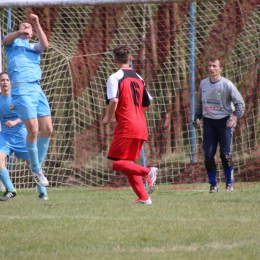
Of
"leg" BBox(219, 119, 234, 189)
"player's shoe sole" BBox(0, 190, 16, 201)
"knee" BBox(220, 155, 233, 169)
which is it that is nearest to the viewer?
"player's shoe sole" BBox(0, 190, 16, 201)

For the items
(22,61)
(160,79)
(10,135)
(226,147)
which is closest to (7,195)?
(10,135)

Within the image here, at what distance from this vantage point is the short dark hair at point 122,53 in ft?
23.3

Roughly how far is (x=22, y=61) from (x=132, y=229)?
10.4 feet

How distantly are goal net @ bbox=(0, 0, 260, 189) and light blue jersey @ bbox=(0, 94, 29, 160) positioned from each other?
2286 millimetres

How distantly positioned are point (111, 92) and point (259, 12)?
18.7ft

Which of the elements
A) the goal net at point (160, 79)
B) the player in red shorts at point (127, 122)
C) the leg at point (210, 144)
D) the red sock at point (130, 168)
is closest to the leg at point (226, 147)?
the leg at point (210, 144)

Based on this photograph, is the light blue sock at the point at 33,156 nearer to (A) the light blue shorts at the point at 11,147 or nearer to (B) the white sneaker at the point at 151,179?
(A) the light blue shorts at the point at 11,147

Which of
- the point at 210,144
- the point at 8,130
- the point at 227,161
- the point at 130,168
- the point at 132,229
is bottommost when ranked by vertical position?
the point at 227,161

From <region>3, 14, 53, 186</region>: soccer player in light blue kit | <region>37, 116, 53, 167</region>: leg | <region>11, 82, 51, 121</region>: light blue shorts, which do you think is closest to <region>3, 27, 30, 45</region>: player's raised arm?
<region>3, 14, 53, 186</region>: soccer player in light blue kit

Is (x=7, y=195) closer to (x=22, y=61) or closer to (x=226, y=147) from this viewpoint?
(x=22, y=61)

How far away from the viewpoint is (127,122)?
7145 millimetres

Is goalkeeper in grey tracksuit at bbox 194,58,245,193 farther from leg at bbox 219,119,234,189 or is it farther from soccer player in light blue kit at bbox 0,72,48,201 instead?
soccer player in light blue kit at bbox 0,72,48,201

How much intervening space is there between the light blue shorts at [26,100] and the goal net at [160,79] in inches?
143

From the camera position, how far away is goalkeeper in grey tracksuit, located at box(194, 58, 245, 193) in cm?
916
